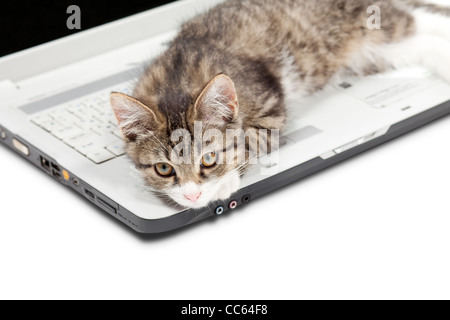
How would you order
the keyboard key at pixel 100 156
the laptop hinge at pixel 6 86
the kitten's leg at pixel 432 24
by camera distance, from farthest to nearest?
1. the kitten's leg at pixel 432 24
2. the laptop hinge at pixel 6 86
3. the keyboard key at pixel 100 156

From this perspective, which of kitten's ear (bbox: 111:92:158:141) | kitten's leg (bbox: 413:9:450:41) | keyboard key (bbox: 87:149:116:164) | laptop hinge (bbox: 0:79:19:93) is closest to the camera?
kitten's ear (bbox: 111:92:158:141)

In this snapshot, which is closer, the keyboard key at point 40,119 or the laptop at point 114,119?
the laptop at point 114,119

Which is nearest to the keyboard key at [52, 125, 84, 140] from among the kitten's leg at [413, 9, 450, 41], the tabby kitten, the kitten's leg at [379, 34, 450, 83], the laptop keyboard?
the laptop keyboard

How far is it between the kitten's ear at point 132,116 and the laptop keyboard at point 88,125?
4.0 inches

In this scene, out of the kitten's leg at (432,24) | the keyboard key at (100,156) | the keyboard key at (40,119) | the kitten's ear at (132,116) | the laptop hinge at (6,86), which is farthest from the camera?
the kitten's leg at (432,24)

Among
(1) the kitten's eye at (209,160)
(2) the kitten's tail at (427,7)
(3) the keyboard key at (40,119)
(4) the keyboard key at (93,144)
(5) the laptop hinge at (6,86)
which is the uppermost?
(2) the kitten's tail at (427,7)

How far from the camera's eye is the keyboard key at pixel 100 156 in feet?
4.05

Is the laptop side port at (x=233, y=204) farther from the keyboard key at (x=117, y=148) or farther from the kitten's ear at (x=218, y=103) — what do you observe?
the keyboard key at (x=117, y=148)

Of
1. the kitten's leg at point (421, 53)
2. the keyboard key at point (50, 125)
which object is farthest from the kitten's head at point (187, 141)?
the kitten's leg at point (421, 53)

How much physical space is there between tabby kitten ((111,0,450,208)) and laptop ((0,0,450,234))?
0.13 ft

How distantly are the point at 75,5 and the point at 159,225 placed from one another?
0.62m

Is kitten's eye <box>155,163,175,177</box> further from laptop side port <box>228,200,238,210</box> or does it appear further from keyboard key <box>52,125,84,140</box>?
keyboard key <box>52,125,84,140</box>

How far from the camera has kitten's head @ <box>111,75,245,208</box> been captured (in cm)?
112

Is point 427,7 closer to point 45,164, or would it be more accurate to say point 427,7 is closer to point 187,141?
point 187,141
